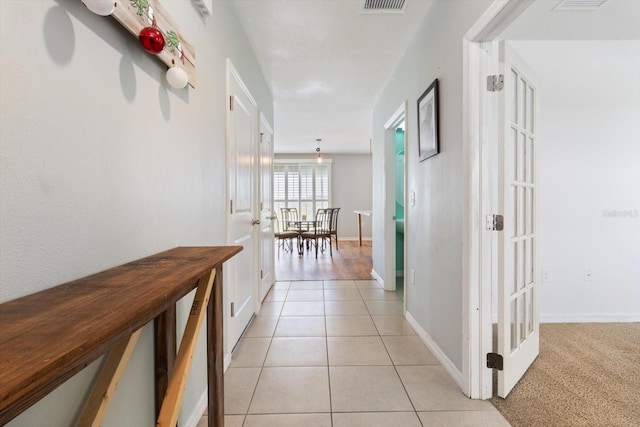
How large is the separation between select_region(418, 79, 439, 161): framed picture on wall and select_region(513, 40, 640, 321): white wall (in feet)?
3.52

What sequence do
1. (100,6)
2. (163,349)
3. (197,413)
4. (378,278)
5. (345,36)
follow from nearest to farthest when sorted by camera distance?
(100,6)
(163,349)
(197,413)
(345,36)
(378,278)

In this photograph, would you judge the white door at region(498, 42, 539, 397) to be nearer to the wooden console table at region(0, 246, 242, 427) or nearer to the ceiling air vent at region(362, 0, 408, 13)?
the ceiling air vent at region(362, 0, 408, 13)

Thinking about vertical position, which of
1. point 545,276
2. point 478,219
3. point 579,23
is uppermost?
point 579,23

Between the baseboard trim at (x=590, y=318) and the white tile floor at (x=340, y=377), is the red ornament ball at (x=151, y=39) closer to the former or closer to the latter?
the white tile floor at (x=340, y=377)

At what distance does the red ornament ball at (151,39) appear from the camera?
0.90 meters

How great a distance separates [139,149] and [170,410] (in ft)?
2.52

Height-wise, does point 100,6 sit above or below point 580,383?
above


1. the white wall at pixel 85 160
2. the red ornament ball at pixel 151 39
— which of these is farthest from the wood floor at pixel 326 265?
the red ornament ball at pixel 151 39

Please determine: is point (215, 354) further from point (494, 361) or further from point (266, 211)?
point (266, 211)

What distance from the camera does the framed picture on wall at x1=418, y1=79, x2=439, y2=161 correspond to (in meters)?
1.95

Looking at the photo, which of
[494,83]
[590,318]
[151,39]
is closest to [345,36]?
[494,83]

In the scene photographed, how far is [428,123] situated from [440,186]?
464 mm

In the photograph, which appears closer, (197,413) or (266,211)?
(197,413)

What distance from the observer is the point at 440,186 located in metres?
1.94
